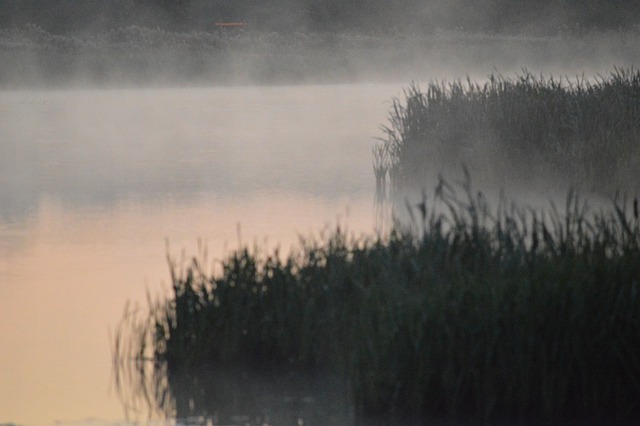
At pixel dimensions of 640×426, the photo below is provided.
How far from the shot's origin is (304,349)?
553 cm

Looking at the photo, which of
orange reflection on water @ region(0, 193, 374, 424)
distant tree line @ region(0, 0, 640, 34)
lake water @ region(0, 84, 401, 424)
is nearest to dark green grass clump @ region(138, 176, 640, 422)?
orange reflection on water @ region(0, 193, 374, 424)

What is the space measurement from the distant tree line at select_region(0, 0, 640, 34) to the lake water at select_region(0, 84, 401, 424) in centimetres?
3608

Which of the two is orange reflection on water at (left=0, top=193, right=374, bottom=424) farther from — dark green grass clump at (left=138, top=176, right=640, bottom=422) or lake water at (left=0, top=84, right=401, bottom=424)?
dark green grass clump at (left=138, top=176, right=640, bottom=422)

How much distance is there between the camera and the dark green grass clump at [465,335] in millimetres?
4883

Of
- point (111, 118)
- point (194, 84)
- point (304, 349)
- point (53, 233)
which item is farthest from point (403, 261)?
point (194, 84)

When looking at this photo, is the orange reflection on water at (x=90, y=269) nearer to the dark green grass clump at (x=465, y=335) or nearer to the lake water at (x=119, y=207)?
the lake water at (x=119, y=207)

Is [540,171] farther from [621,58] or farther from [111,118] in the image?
[621,58]

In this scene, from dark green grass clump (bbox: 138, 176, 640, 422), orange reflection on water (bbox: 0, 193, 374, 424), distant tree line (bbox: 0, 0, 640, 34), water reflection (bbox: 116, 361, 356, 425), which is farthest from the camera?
distant tree line (bbox: 0, 0, 640, 34)

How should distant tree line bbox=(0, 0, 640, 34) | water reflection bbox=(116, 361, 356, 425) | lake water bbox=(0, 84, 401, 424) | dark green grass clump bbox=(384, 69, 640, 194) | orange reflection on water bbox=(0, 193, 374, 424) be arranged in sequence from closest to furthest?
water reflection bbox=(116, 361, 356, 425) < orange reflection on water bbox=(0, 193, 374, 424) < lake water bbox=(0, 84, 401, 424) < dark green grass clump bbox=(384, 69, 640, 194) < distant tree line bbox=(0, 0, 640, 34)

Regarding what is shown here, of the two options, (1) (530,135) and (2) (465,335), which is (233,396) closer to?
(2) (465,335)

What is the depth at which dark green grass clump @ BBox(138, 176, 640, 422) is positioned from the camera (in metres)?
4.88

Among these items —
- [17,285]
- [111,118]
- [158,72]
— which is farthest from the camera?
[158,72]

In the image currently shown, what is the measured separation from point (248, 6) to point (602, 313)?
66461 millimetres

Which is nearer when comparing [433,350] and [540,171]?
[433,350]
